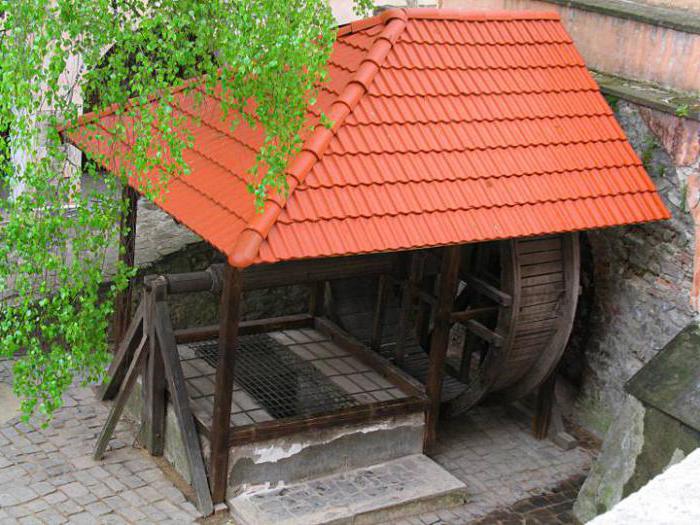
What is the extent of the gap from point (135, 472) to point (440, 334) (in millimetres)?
2436

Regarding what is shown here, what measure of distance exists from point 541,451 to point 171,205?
3.73 m

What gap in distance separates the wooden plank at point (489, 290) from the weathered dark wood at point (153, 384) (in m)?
2.39

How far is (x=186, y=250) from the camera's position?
967 centimetres

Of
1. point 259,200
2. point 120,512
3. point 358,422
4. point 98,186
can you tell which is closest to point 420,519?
point 358,422

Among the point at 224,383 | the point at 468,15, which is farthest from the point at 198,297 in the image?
the point at 468,15

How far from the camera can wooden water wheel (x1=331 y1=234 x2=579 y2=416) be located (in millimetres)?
7625

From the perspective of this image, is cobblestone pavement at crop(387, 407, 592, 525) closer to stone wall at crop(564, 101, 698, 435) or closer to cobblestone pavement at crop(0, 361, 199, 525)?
stone wall at crop(564, 101, 698, 435)

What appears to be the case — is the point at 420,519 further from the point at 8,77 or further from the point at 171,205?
the point at 8,77

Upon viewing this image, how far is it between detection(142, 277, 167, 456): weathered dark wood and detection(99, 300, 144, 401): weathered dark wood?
21 cm

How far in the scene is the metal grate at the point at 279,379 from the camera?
7.70 m

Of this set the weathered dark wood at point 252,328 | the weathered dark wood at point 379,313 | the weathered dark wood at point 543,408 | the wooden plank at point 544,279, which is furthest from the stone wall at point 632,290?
the weathered dark wood at point 252,328

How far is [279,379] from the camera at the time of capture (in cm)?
806

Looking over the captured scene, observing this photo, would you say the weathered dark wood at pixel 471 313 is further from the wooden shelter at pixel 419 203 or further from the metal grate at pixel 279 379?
the metal grate at pixel 279 379

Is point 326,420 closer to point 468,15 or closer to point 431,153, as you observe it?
point 431,153
